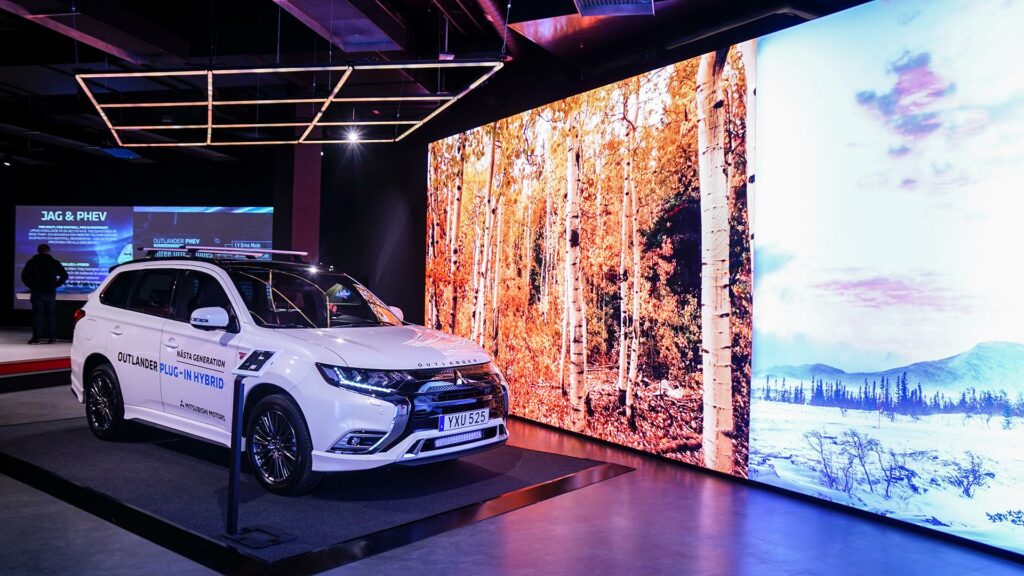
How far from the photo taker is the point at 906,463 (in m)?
4.35

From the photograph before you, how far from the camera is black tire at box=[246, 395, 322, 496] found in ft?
14.6

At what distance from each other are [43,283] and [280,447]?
36.9 feet

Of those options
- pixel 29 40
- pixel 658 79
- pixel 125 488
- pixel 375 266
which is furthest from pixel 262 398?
pixel 29 40

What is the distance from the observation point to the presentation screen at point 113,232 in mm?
14891

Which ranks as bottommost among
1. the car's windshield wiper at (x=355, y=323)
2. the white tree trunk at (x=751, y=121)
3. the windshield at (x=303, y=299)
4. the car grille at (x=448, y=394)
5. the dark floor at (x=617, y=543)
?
the dark floor at (x=617, y=543)

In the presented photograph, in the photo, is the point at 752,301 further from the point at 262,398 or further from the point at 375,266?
the point at 375,266

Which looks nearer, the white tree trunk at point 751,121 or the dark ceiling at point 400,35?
the white tree trunk at point 751,121

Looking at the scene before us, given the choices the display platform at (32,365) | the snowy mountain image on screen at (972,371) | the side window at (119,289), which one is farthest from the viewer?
the display platform at (32,365)

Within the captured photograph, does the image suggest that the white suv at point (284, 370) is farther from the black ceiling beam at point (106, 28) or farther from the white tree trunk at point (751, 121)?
the black ceiling beam at point (106, 28)

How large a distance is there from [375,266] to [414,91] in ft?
9.92

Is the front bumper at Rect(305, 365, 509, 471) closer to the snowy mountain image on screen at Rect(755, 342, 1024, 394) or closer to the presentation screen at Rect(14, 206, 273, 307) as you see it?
the snowy mountain image on screen at Rect(755, 342, 1024, 394)

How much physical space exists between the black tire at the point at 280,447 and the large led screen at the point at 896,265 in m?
3.32

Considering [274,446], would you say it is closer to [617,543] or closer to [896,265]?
[617,543]

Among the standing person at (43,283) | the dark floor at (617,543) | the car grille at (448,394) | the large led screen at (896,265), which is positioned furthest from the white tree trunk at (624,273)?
the standing person at (43,283)
